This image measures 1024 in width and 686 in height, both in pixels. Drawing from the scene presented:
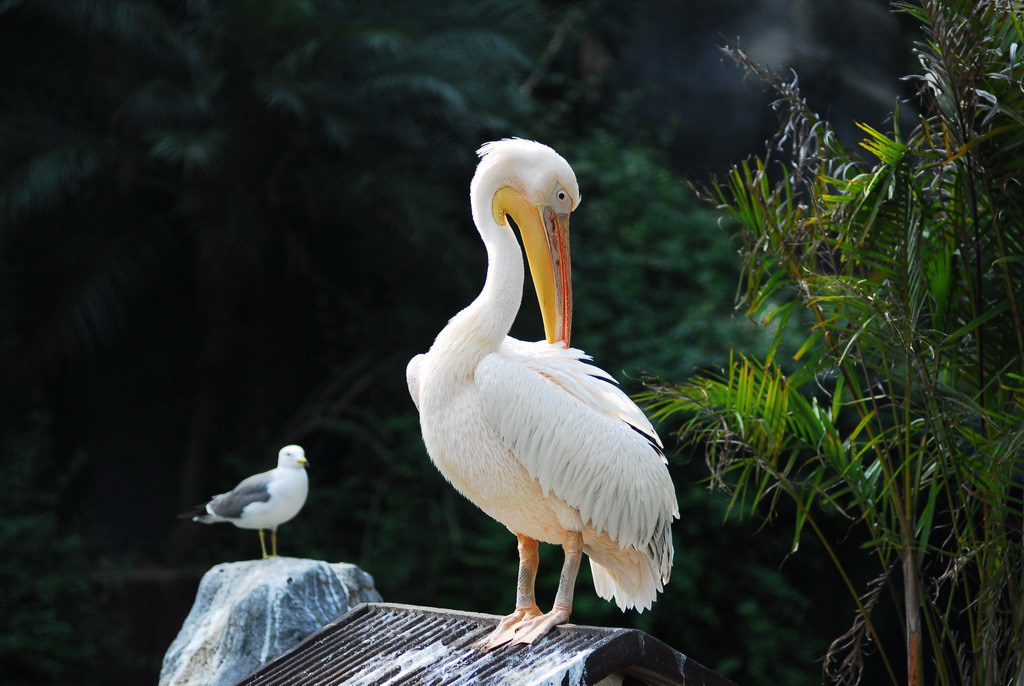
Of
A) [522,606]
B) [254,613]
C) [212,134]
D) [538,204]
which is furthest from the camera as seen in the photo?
[212,134]

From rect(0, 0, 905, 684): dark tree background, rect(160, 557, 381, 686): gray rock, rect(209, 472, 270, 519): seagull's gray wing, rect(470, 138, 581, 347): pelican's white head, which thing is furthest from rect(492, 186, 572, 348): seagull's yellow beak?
rect(0, 0, 905, 684): dark tree background

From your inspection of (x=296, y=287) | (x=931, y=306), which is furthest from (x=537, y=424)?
(x=296, y=287)

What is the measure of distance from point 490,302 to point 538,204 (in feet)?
1.17

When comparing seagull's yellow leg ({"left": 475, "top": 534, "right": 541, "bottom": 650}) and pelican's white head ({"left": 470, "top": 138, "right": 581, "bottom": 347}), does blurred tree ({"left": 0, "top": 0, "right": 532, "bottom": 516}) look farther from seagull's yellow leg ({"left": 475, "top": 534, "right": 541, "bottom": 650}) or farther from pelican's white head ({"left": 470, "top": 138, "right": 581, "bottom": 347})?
seagull's yellow leg ({"left": 475, "top": 534, "right": 541, "bottom": 650})

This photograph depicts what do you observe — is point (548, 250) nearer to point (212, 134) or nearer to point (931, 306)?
point (931, 306)

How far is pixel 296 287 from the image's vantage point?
868 cm

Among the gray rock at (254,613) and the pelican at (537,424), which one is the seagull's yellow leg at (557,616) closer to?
the pelican at (537,424)

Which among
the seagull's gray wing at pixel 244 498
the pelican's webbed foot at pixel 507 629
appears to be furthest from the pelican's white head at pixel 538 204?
the seagull's gray wing at pixel 244 498

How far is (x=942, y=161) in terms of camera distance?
3.08m

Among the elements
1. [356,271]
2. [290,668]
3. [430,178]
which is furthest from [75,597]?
[290,668]

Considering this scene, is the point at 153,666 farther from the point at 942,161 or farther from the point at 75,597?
the point at 942,161

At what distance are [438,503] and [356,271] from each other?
6.33 ft

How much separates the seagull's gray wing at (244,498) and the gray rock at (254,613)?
0.73 ft

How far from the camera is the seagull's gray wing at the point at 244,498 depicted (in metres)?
4.42
